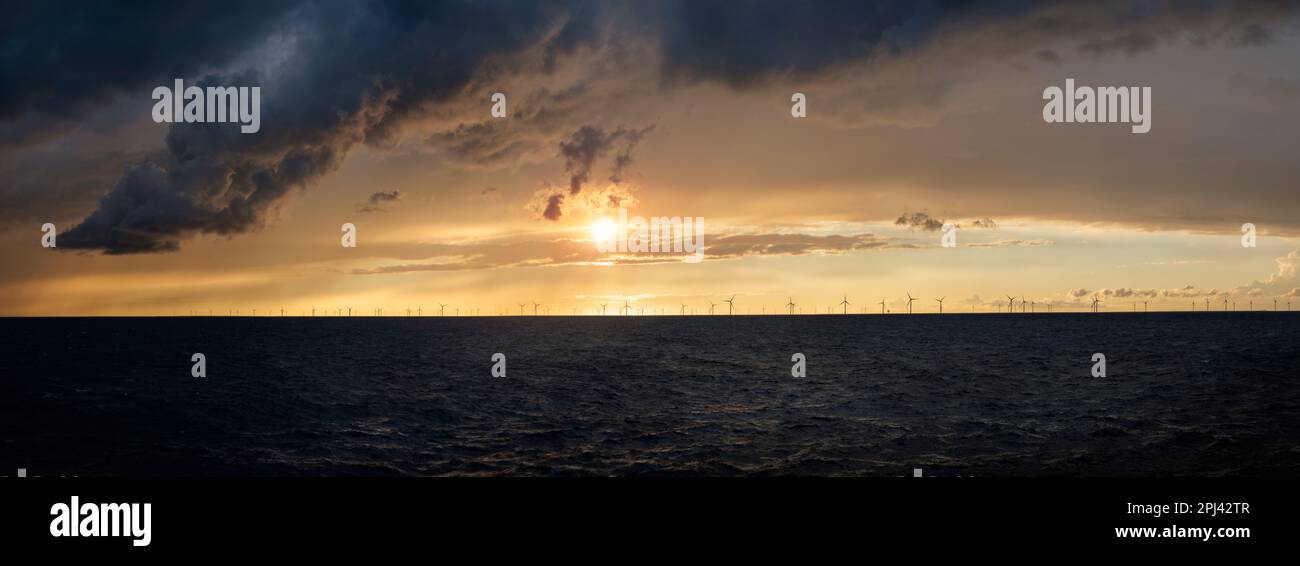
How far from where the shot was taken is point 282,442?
147 ft

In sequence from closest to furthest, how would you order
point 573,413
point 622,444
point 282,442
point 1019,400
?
point 622,444, point 282,442, point 573,413, point 1019,400

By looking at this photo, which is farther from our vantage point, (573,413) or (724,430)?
(573,413)

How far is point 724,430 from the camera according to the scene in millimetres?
45719
